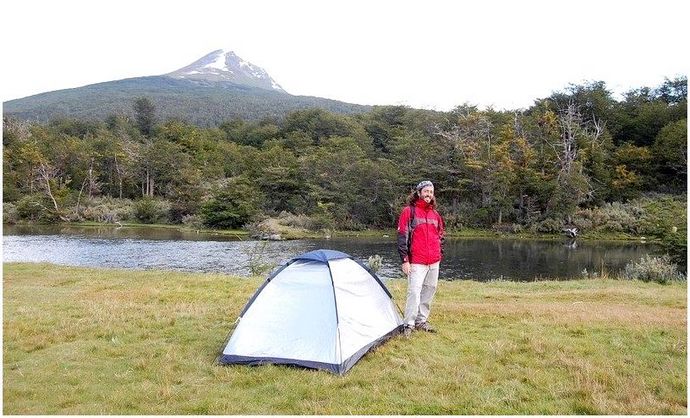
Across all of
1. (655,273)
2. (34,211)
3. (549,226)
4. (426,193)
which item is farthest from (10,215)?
(426,193)

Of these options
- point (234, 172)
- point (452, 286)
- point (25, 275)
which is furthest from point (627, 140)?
point (25, 275)

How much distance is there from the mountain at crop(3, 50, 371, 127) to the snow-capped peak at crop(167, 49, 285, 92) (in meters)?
0.55

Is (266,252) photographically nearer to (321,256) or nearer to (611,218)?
(321,256)

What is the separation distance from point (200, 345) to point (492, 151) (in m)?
42.1

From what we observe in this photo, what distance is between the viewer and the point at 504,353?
260 inches

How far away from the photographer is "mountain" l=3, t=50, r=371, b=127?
111m

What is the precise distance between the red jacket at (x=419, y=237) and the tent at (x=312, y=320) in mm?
796

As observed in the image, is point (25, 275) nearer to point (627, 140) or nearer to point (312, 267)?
point (312, 267)

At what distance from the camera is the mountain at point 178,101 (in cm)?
11112

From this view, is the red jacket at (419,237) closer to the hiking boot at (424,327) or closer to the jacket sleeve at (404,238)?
the jacket sleeve at (404,238)

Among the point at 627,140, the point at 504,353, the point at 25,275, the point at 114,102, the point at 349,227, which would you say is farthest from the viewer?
the point at 114,102

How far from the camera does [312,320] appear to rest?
662 centimetres

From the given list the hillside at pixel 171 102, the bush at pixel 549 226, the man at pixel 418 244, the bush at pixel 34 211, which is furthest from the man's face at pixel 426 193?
the hillside at pixel 171 102

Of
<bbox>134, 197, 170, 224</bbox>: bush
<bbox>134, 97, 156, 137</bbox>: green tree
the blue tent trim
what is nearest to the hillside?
<bbox>134, 97, 156, 137</bbox>: green tree
